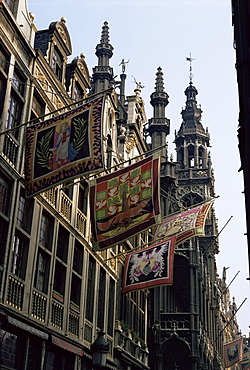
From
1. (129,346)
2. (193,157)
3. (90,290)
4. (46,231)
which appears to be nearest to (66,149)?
(46,231)

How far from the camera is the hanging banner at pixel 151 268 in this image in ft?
79.4

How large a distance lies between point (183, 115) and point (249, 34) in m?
43.4

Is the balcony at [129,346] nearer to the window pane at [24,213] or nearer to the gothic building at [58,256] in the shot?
the gothic building at [58,256]

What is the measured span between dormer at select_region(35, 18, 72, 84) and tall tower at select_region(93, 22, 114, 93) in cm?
1776

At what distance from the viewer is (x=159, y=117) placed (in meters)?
45.1

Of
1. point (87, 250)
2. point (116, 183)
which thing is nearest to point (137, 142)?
point (87, 250)

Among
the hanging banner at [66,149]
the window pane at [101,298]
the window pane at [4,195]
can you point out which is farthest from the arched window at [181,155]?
the hanging banner at [66,149]

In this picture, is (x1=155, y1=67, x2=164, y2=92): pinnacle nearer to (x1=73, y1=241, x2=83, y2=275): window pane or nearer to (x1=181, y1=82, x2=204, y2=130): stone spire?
(x1=181, y1=82, x2=204, y2=130): stone spire

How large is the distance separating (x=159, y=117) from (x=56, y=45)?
73.5 ft

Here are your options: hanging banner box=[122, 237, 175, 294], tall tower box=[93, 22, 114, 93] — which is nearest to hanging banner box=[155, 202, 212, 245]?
hanging banner box=[122, 237, 175, 294]

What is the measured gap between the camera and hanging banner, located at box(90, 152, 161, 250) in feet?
61.2

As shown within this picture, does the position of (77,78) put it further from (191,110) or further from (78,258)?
(191,110)

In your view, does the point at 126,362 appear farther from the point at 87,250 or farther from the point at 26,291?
the point at 26,291

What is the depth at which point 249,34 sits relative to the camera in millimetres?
16438
